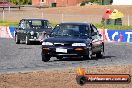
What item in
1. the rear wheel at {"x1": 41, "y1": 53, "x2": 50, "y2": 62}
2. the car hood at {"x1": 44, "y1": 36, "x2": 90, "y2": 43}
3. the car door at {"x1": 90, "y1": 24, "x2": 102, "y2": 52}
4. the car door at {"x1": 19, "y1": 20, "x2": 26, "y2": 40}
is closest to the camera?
the car hood at {"x1": 44, "y1": 36, "x2": 90, "y2": 43}

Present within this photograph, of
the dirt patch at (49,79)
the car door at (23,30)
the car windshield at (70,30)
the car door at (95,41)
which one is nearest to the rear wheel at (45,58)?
the car windshield at (70,30)

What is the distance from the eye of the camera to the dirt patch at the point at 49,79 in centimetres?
1402

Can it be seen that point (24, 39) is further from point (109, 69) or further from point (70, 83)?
point (70, 83)

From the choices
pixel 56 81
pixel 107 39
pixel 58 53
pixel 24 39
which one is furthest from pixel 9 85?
pixel 107 39

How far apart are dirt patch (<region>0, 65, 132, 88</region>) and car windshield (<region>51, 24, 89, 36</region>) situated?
4659 mm

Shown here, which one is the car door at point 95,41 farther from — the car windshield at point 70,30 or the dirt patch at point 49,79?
the dirt patch at point 49,79

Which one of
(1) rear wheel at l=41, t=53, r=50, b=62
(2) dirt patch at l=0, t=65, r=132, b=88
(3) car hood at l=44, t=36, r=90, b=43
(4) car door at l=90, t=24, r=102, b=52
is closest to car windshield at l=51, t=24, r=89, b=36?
(4) car door at l=90, t=24, r=102, b=52

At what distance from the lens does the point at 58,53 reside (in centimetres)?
2164

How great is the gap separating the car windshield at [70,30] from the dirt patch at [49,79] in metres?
4.66

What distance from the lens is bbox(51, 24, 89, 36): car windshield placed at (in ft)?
74.8

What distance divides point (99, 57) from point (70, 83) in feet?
31.5

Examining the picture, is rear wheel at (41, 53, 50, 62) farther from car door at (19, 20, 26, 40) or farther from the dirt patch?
car door at (19, 20, 26, 40)

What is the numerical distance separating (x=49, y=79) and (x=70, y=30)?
7621 millimetres

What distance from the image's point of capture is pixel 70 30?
2292cm
